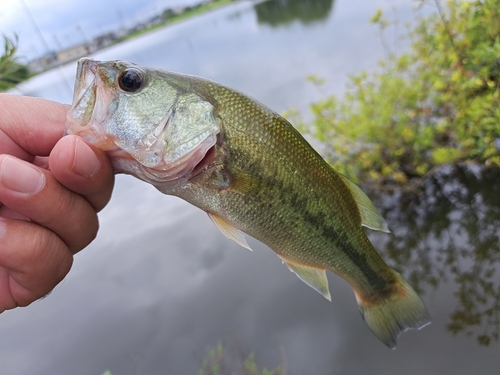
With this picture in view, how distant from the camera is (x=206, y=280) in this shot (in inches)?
190

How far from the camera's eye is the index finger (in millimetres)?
1513

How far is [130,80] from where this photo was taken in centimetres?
151

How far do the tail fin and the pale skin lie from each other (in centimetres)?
172

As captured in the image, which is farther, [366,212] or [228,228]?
[366,212]

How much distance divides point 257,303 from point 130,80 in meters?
3.50

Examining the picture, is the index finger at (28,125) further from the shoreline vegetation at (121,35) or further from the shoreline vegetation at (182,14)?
the shoreline vegetation at (182,14)

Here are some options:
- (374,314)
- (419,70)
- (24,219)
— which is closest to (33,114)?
(24,219)

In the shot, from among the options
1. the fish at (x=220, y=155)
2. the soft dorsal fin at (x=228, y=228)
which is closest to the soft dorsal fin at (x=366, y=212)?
the fish at (x=220, y=155)

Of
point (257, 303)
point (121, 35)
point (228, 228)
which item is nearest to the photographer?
point (228, 228)

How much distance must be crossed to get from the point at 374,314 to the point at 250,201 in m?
1.15

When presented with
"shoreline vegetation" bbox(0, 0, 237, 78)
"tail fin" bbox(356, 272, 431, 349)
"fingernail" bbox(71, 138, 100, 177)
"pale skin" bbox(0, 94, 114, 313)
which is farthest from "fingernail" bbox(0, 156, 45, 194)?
"shoreline vegetation" bbox(0, 0, 237, 78)

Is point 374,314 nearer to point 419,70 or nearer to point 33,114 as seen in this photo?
point 33,114

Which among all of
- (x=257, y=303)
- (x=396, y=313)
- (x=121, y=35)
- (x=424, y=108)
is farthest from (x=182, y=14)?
(x=396, y=313)

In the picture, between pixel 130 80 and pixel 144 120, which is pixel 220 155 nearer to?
pixel 144 120
